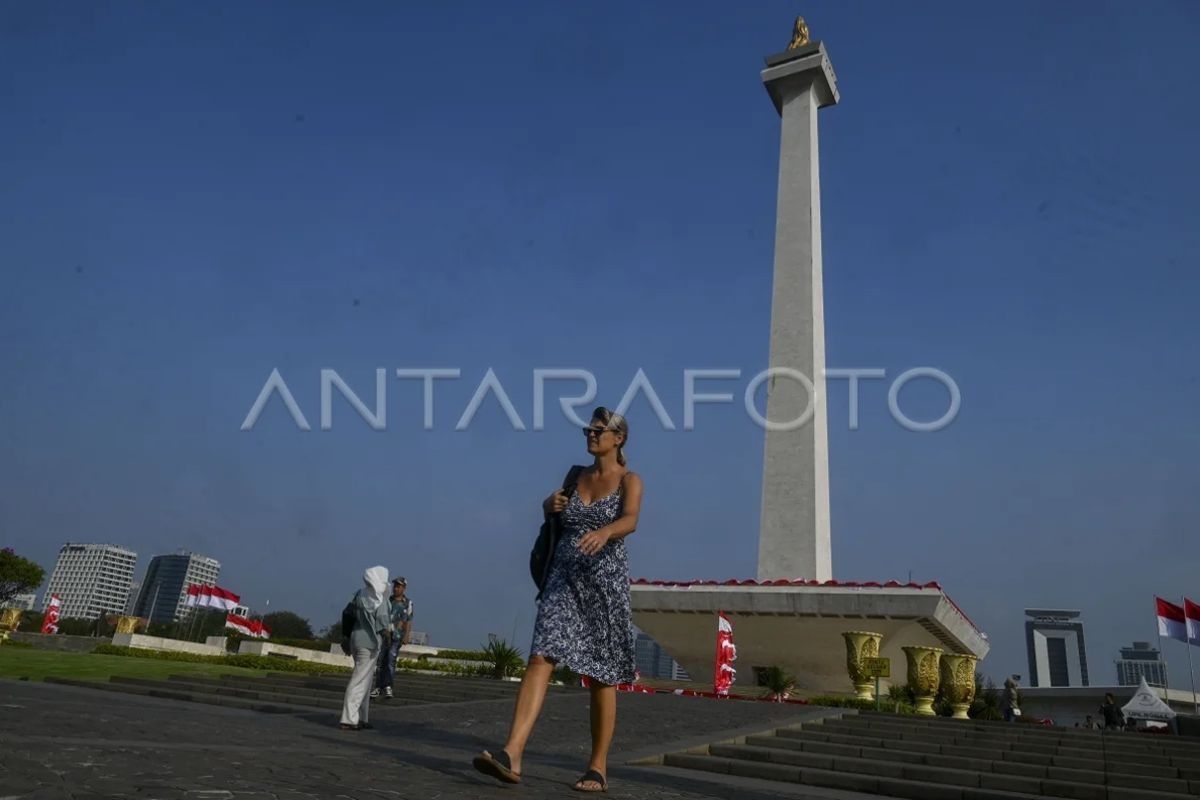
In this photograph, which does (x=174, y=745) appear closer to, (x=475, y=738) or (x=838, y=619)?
(x=475, y=738)

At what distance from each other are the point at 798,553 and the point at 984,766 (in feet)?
56.1

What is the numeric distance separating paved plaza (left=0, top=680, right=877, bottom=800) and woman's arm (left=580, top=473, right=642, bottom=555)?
1.07 m

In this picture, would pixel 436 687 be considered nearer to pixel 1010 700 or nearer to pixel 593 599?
pixel 593 599

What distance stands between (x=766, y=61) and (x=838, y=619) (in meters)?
20.6

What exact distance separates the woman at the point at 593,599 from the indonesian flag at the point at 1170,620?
2377cm

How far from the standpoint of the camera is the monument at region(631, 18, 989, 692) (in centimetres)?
2106

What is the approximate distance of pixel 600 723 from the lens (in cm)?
411

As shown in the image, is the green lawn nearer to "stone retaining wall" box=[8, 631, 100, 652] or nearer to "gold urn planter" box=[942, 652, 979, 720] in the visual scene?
"stone retaining wall" box=[8, 631, 100, 652]

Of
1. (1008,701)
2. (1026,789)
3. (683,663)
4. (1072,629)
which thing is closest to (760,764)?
(1026,789)

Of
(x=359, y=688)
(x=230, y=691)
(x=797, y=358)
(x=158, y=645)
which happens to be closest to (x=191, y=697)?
(x=230, y=691)

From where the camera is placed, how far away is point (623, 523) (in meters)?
4.11

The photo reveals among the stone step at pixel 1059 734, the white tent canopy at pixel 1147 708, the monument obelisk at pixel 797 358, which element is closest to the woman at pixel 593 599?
the stone step at pixel 1059 734

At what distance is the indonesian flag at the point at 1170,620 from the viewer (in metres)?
22.5

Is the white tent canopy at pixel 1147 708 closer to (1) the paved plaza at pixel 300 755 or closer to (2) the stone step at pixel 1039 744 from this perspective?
(2) the stone step at pixel 1039 744
